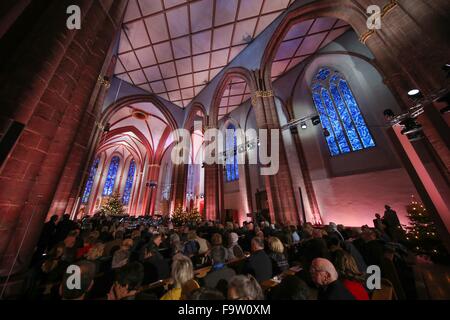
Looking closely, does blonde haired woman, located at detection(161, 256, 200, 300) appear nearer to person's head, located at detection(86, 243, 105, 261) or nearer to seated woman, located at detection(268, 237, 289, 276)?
seated woman, located at detection(268, 237, 289, 276)

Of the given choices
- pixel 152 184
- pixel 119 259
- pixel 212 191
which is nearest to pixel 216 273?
pixel 119 259

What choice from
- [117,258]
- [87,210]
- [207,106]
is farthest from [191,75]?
[87,210]

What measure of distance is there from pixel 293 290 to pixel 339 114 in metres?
10.3

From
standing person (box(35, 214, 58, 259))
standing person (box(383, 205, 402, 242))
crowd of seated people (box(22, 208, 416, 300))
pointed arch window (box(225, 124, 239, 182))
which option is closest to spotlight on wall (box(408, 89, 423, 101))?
crowd of seated people (box(22, 208, 416, 300))

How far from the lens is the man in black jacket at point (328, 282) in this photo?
52.6 inches

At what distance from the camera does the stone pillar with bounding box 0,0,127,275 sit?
6.04 ft

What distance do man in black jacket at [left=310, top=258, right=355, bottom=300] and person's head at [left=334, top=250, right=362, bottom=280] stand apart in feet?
0.92

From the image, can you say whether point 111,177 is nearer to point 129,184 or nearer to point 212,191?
point 129,184

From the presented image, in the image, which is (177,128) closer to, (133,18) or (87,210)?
(133,18)

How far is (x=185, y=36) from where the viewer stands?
8062mm

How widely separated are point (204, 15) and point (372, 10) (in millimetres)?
6274

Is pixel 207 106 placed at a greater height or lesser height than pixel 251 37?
lesser

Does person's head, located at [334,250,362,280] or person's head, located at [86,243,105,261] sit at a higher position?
person's head, located at [86,243,105,261]

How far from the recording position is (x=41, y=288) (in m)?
1.97
